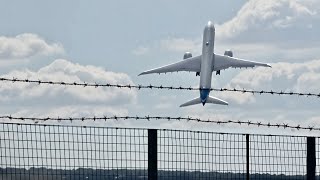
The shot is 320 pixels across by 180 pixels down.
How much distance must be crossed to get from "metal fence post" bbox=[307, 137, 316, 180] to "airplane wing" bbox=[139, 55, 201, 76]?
3968 inches

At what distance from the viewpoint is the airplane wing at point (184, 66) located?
398ft

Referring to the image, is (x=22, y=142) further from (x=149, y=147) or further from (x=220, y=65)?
(x=220, y=65)

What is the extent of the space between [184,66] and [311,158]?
102786 millimetres

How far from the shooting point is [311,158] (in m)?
20.0

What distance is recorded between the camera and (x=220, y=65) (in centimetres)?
12694

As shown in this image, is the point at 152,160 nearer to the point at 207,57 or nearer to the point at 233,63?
the point at 233,63

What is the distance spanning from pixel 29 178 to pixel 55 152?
79cm

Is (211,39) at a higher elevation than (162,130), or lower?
higher

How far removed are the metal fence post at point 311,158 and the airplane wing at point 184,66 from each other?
331 feet

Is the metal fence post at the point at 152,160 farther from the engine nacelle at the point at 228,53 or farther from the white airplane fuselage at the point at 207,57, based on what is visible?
the engine nacelle at the point at 228,53

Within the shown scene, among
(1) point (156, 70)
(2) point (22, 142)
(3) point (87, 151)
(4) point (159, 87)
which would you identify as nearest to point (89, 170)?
(3) point (87, 151)

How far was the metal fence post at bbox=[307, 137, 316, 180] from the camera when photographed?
19781mm

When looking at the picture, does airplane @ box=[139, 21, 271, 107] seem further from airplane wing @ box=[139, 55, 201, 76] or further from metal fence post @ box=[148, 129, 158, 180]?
metal fence post @ box=[148, 129, 158, 180]

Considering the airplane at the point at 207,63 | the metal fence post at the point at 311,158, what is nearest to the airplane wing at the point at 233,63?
the airplane at the point at 207,63
